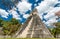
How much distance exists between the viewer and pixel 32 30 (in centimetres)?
3844

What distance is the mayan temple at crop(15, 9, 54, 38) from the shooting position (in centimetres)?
3797

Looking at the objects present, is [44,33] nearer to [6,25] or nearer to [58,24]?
[58,24]

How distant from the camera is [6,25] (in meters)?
67.0

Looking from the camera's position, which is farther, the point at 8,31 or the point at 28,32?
the point at 8,31

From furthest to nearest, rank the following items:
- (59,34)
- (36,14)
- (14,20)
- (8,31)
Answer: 1. (14,20)
2. (8,31)
3. (59,34)
4. (36,14)

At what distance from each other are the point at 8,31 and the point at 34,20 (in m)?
27.8

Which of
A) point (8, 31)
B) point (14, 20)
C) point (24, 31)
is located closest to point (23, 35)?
point (24, 31)

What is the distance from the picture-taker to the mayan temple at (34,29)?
3797 centimetres

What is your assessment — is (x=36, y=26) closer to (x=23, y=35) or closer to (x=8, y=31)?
(x=23, y=35)

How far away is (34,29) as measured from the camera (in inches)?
1510

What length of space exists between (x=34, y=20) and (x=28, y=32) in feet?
10.3

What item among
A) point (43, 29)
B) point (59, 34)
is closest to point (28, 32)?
point (43, 29)

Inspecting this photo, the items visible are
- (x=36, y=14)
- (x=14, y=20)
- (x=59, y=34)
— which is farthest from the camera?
(x=14, y=20)

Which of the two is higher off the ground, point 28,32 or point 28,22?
point 28,22
